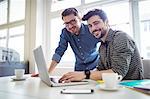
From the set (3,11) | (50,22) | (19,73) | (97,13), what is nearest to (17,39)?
(50,22)

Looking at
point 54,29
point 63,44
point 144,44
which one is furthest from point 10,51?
point 144,44

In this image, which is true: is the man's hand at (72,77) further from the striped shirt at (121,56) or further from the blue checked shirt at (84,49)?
the blue checked shirt at (84,49)

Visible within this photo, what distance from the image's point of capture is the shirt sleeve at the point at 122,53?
3.54 ft

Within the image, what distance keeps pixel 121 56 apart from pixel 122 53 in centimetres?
2

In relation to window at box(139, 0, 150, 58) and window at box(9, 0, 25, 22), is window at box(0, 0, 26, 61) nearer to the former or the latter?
window at box(9, 0, 25, 22)

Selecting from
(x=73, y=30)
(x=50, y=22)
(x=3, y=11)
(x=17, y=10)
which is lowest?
(x=73, y=30)

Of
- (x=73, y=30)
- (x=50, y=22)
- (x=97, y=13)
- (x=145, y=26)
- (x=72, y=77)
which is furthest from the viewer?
(x=50, y=22)

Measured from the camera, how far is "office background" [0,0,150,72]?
2797 mm

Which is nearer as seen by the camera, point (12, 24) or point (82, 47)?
point (82, 47)

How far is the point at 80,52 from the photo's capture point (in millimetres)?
1846

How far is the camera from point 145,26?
9.12 feet

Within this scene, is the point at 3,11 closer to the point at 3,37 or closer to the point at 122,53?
the point at 3,37

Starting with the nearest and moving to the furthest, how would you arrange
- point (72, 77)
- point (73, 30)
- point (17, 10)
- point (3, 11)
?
1. point (72, 77)
2. point (73, 30)
3. point (17, 10)
4. point (3, 11)

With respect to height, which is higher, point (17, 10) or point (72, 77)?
point (17, 10)
